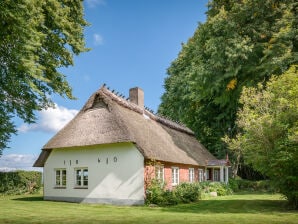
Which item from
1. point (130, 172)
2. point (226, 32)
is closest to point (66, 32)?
point (130, 172)

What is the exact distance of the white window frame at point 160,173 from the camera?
1975 centimetres

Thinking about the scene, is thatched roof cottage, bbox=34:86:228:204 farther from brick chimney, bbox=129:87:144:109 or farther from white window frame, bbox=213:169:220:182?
white window frame, bbox=213:169:220:182

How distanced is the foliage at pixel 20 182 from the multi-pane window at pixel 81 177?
355 inches

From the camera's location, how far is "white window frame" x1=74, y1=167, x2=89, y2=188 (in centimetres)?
2082

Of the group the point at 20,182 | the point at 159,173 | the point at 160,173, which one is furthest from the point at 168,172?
the point at 20,182

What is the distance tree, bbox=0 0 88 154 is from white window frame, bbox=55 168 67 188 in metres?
3.96

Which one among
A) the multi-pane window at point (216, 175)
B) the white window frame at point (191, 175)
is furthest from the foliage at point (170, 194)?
the multi-pane window at point (216, 175)

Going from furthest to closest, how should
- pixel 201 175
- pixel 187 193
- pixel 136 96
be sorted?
pixel 201 175
pixel 136 96
pixel 187 193

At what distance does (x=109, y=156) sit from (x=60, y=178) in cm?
452

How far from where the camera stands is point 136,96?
85.0ft

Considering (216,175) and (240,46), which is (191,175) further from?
(240,46)

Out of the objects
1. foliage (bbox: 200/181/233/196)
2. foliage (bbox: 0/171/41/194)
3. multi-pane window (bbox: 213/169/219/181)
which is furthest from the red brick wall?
foliage (bbox: 0/171/41/194)

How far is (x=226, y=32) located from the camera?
993 inches

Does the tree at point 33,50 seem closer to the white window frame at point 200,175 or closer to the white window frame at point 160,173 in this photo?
the white window frame at point 160,173
